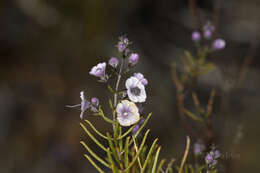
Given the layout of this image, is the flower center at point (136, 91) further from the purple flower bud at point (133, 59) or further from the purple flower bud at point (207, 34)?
the purple flower bud at point (207, 34)

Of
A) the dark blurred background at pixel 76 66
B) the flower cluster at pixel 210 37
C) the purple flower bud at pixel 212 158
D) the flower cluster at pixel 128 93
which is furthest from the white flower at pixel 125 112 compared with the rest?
the dark blurred background at pixel 76 66

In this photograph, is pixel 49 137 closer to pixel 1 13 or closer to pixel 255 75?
pixel 1 13

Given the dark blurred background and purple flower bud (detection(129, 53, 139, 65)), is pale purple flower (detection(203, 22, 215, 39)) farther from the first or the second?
the dark blurred background

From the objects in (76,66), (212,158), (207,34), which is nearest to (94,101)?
(212,158)

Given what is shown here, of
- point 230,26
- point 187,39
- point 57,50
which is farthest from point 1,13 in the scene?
point 230,26

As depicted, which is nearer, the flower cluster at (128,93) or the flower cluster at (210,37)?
the flower cluster at (128,93)

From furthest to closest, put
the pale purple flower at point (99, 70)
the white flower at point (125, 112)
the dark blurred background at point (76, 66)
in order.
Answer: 1. the dark blurred background at point (76, 66)
2. the pale purple flower at point (99, 70)
3. the white flower at point (125, 112)
